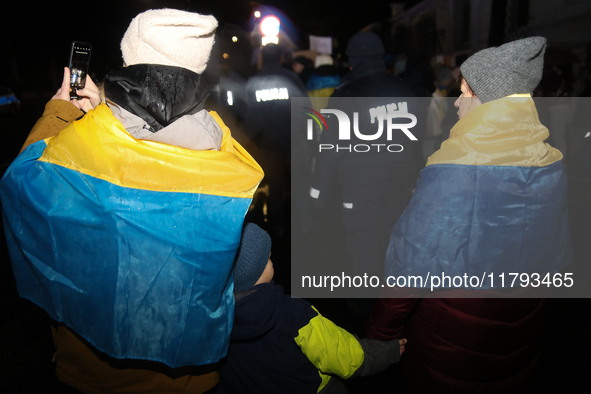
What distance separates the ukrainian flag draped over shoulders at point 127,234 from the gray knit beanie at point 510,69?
1138mm

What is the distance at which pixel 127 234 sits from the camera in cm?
119

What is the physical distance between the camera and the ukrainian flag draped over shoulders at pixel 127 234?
3.94ft

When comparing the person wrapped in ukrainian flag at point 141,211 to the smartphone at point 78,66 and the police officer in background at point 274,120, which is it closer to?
the smartphone at point 78,66

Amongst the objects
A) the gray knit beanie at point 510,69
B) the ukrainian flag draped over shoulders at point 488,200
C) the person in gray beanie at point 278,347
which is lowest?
the person in gray beanie at point 278,347

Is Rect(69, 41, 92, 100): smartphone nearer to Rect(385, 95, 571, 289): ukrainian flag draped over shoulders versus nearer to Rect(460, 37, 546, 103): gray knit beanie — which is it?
Rect(385, 95, 571, 289): ukrainian flag draped over shoulders

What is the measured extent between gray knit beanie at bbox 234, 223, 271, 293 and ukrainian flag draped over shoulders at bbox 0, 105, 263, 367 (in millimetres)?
287

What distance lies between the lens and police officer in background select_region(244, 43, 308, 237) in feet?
15.9

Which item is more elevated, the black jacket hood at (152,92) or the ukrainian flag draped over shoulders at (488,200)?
the black jacket hood at (152,92)

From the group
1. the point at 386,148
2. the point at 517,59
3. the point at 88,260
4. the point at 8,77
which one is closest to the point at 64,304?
the point at 88,260

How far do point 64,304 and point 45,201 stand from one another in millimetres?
341

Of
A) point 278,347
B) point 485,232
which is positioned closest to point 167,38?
point 278,347

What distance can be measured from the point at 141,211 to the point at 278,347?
0.87m

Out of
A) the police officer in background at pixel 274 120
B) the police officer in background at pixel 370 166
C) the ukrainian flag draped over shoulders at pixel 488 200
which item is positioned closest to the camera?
the ukrainian flag draped over shoulders at pixel 488 200

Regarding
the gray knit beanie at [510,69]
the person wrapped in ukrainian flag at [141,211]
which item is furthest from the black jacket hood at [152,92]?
the gray knit beanie at [510,69]
